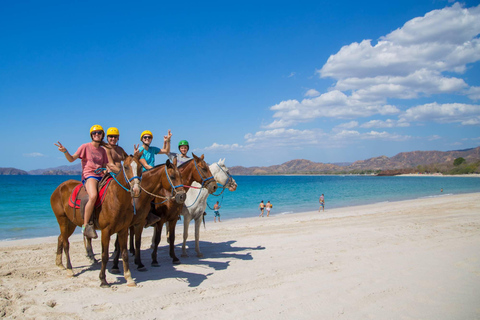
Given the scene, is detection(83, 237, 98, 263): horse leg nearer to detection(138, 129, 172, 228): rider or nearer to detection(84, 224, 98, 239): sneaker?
detection(138, 129, 172, 228): rider

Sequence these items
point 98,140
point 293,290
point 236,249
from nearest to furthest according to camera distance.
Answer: point 293,290 < point 98,140 < point 236,249

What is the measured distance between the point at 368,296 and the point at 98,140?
5.71m

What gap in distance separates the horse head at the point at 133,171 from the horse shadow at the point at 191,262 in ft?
6.90

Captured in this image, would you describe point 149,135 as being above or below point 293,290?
above

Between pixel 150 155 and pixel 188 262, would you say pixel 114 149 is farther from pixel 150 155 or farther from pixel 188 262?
pixel 188 262

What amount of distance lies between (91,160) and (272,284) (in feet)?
14.0

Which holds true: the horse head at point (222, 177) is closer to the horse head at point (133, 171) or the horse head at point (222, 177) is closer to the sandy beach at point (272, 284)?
the sandy beach at point (272, 284)

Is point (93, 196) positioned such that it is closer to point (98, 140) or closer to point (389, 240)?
point (98, 140)

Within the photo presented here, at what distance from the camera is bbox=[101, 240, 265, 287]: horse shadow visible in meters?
6.08

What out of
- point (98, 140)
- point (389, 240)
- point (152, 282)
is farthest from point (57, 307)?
point (389, 240)

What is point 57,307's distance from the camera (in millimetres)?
4598

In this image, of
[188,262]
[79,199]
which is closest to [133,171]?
[79,199]

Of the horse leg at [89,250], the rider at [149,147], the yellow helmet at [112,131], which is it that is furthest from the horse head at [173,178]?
the horse leg at [89,250]

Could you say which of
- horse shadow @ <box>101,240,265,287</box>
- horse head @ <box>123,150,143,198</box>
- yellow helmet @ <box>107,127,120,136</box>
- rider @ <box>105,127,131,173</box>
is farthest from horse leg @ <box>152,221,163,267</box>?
yellow helmet @ <box>107,127,120,136</box>
